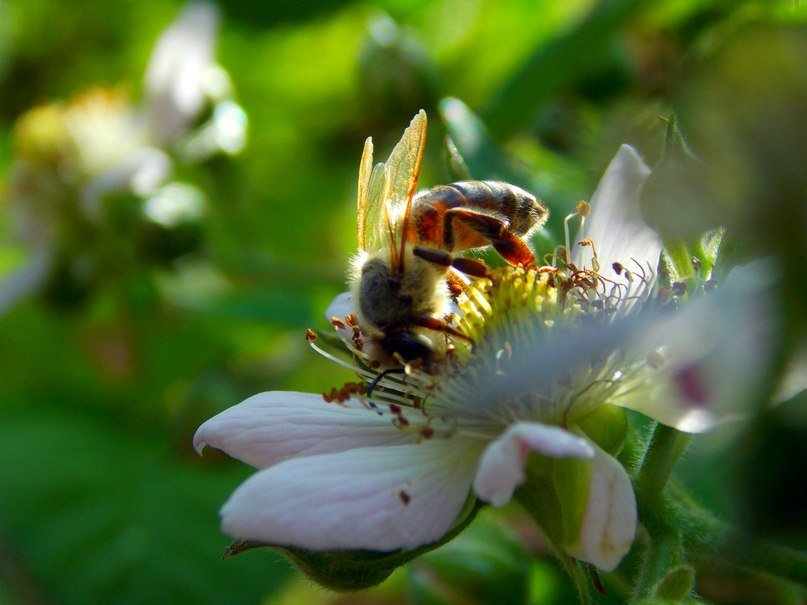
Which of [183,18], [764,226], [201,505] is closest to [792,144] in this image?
[764,226]

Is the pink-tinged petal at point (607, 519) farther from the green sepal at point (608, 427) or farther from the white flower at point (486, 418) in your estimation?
the green sepal at point (608, 427)

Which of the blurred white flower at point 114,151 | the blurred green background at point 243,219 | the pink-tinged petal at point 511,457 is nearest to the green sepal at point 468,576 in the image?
the blurred green background at point 243,219

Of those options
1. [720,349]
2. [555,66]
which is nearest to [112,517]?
[555,66]

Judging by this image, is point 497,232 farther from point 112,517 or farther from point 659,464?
point 112,517

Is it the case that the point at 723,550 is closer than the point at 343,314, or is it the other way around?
the point at 723,550

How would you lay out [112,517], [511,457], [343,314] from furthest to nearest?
[112,517] < [343,314] < [511,457]

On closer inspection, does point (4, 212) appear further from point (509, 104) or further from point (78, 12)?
point (509, 104)
